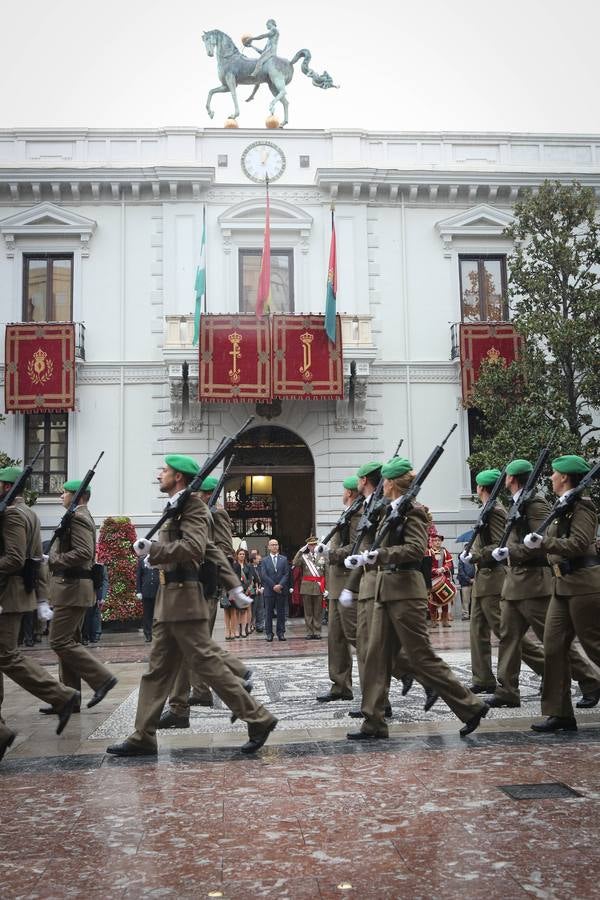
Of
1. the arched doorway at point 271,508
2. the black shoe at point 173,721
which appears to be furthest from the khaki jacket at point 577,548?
the arched doorway at point 271,508

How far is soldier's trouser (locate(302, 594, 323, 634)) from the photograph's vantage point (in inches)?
661

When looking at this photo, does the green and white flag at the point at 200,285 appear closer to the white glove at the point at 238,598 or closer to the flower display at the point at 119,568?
the flower display at the point at 119,568

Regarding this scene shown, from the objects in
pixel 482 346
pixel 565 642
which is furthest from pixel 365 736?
A: pixel 482 346

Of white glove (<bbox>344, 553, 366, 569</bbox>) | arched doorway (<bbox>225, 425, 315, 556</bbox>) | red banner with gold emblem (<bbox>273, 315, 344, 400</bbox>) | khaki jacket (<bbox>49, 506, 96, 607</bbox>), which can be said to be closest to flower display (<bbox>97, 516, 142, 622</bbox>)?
red banner with gold emblem (<bbox>273, 315, 344, 400</bbox>)

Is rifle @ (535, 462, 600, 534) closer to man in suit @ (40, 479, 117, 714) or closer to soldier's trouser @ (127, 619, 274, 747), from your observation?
soldier's trouser @ (127, 619, 274, 747)

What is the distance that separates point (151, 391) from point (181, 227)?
4158mm

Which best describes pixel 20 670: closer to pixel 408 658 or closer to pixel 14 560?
pixel 14 560

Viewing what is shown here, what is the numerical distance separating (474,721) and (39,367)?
54.5ft

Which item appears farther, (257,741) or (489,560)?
(489,560)

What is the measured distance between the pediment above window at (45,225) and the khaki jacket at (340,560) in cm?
1511

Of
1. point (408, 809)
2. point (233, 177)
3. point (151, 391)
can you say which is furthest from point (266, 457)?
point (408, 809)

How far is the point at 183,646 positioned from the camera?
6105 millimetres

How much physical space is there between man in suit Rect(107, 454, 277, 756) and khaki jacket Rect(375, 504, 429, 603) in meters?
1.30

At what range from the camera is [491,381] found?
64.3ft
